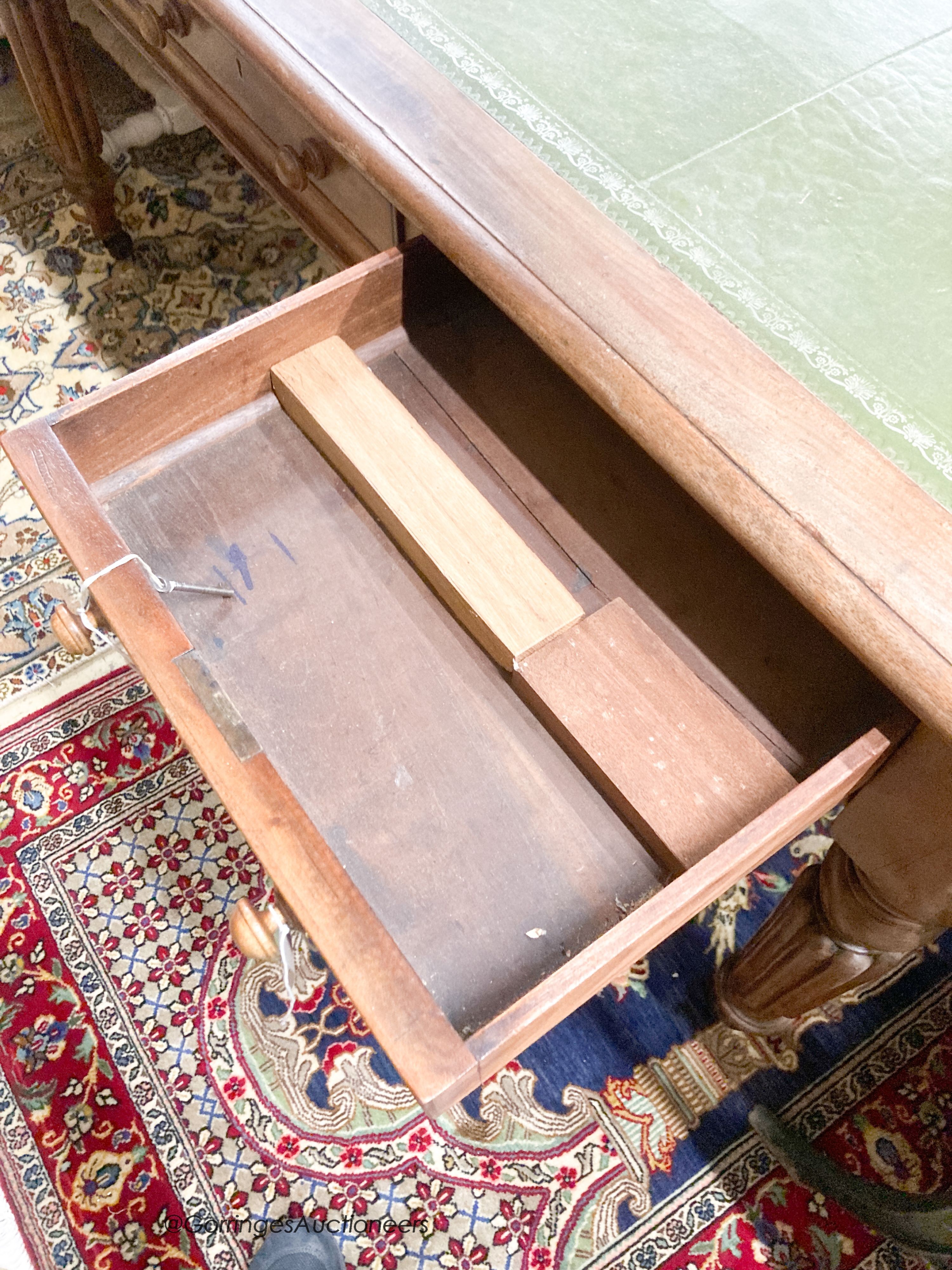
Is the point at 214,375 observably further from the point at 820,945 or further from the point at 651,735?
the point at 820,945

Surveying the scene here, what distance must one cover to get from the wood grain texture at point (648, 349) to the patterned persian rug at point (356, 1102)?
0.62 m

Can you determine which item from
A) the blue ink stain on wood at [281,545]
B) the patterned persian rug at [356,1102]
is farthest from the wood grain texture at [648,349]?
the patterned persian rug at [356,1102]

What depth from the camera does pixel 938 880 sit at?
0.56 m

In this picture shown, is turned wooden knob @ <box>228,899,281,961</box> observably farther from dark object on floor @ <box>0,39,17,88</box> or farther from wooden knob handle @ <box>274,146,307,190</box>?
dark object on floor @ <box>0,39,17,88</box>

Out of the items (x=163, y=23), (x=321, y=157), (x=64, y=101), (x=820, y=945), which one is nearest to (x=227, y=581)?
(x=321, y=157)

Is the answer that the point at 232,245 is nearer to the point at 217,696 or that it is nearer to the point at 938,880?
the point at 217,696

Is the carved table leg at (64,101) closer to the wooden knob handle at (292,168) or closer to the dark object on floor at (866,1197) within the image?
the wooden knob handle at (292,168)

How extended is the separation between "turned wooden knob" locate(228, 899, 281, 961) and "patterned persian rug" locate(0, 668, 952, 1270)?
36 cm

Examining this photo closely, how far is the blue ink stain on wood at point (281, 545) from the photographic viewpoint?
67 cm

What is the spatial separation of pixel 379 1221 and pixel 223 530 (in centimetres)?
66

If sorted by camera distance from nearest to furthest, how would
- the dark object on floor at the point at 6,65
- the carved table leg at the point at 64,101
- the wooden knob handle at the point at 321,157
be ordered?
the wooden knob handle at the point at 321,157 → the carved table leg at the point at 64,101 → the dark object on floor at the point at 6,65

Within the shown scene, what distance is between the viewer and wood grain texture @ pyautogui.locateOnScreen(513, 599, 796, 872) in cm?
56

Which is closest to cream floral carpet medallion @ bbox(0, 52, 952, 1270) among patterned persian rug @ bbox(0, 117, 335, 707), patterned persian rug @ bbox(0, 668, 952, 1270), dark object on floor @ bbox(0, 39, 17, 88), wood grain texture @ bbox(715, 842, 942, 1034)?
patterned persian rug @ bbox(0, 668, 952, 1270)

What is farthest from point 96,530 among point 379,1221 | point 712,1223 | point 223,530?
point 712,1223
